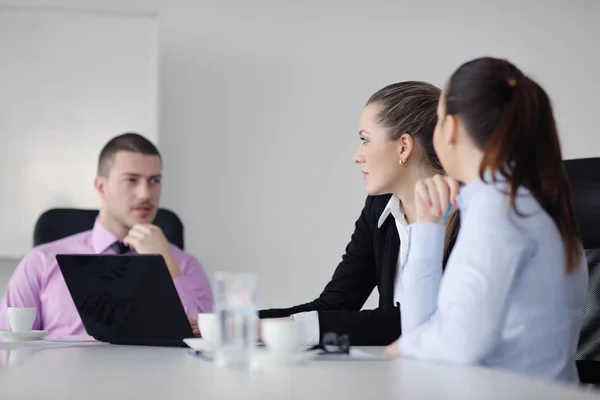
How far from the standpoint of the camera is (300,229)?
13.0 feet

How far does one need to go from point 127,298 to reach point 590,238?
1.10 metres

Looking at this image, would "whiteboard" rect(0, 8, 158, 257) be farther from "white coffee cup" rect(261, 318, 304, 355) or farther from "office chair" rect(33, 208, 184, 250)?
"white coffee cup" rect(261, 318, 304, 355)

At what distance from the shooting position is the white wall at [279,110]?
153 inches

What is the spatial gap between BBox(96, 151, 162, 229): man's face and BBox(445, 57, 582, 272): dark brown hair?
1.83 m

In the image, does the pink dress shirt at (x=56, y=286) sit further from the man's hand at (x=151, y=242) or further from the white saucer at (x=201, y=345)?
the white saucer at (x=201, y=345)

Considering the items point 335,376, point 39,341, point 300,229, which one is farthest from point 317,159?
point 335,376

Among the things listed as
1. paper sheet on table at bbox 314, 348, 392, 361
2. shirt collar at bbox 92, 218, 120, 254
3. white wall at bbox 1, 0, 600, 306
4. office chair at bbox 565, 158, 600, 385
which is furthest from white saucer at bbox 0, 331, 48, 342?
white wall at bbox 1, 0, 600, 306

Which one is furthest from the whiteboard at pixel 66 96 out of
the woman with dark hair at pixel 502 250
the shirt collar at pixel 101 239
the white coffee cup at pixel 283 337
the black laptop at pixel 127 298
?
the white coffee cup at pixel 283 337

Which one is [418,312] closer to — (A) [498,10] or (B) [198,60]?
(B) [198,60]

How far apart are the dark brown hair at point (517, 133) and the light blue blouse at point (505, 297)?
0.04 meters

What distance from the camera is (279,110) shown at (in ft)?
13.0

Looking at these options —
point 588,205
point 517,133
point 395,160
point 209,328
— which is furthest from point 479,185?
point 395,160

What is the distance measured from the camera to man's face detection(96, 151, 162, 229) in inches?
123

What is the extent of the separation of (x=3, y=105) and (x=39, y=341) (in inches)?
77.3
